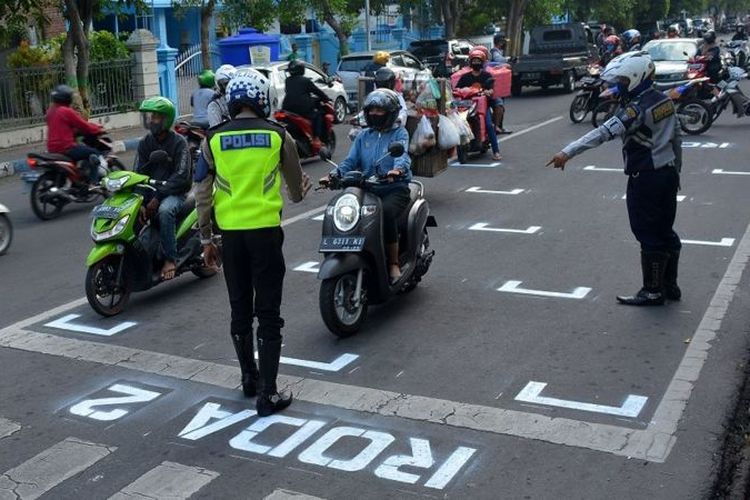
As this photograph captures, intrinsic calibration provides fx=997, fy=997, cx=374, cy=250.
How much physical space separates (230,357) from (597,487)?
3.00m

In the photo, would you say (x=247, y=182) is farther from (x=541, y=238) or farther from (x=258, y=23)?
(x=258, y=23)

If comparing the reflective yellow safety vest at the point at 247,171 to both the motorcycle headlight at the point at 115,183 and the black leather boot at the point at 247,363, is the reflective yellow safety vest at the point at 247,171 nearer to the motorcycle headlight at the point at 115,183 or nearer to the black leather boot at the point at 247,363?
the black leather boot at the point at 247,363

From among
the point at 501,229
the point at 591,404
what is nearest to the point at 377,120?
the point at 591,404

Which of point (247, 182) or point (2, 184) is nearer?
point (247, 182)

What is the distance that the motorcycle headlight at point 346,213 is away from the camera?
7.28 metres

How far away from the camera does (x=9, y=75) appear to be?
19.8 meters

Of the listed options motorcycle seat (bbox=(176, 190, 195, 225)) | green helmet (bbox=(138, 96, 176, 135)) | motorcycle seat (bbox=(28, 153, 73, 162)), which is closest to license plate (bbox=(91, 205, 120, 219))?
motorcycle seat (bbox=(176, 190, 195, 225))

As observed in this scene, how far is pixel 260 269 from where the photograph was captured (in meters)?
5.82

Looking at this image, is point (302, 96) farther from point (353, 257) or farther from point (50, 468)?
point (50, 468)

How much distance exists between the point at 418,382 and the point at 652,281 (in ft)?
8.20

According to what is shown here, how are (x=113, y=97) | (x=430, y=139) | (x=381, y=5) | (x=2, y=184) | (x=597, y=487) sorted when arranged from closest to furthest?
(x=597, y=487) < (x=430, y=139) < (x=2, y=184) < (x=113, y=97) < (x=381, y=5)

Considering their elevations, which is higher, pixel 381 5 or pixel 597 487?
pixel 381 5

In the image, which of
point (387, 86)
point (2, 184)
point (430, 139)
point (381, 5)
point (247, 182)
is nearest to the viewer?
point (247, 182)

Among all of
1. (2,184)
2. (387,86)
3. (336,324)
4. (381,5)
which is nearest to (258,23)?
(381,5)
